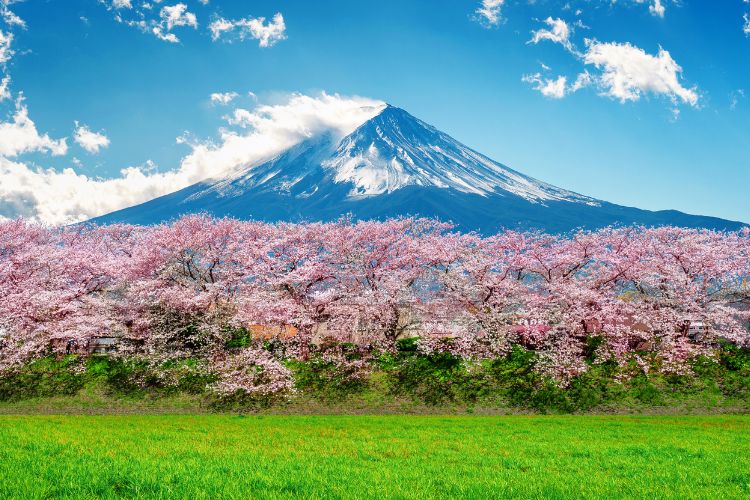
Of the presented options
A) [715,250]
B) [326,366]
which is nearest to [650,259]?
[715,250]

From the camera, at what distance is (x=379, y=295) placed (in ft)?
97.0

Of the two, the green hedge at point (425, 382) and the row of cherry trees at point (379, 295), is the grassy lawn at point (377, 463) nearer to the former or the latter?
the green hedge at point (425, 382)

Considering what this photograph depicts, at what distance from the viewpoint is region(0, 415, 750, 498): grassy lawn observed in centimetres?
626

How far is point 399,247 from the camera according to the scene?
111 feet

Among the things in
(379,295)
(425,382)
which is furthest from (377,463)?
(379,295)

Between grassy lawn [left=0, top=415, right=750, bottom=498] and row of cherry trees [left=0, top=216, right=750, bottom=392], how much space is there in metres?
12.3

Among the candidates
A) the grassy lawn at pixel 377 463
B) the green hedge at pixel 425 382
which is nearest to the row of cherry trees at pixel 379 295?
the green hedge at pixel 425 382

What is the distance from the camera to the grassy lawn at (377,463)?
626 centimetres

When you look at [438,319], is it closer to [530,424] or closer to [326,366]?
[326,366]

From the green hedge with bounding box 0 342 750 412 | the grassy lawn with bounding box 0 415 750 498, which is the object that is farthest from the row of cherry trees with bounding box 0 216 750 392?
the grassy lawn with bounding box 0 415 750 498

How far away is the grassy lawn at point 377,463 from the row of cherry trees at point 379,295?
1228 cm

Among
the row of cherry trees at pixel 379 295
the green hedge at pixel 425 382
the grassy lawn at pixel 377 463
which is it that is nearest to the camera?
the grassy lawn at pixel 377 463

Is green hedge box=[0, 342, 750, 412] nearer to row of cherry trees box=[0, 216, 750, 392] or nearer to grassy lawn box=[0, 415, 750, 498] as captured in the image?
row of cherry trees box=[0, 216, 750, 392]

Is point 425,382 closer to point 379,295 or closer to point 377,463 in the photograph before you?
point 379,295
